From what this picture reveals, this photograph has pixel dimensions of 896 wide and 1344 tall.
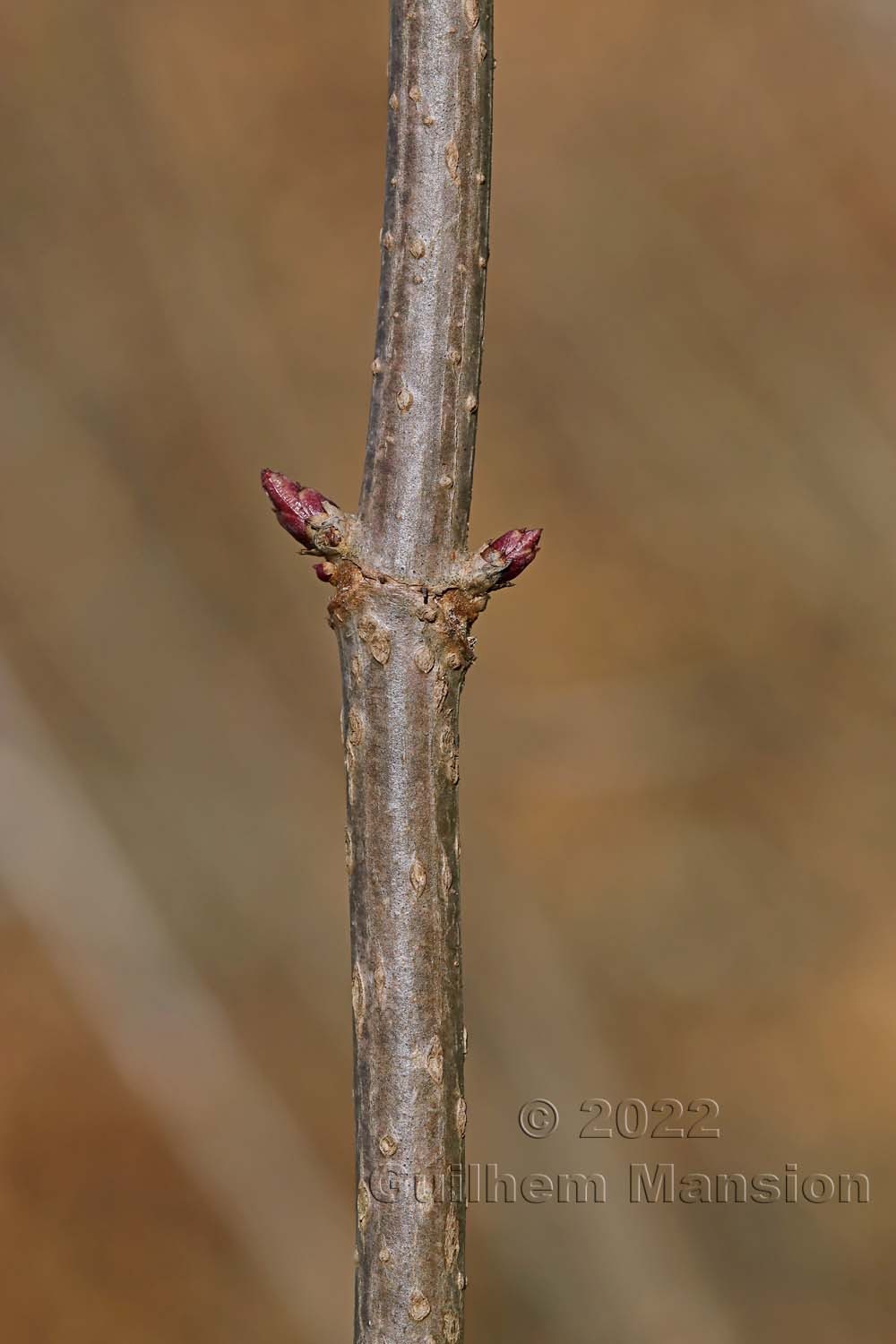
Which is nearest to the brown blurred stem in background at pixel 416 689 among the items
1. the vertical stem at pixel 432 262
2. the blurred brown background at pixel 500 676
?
the vertical stem at pixel 432 262

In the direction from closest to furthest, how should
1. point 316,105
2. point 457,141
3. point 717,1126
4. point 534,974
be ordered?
point 457,141 < point 534,974 < point 717,1126 < point 316,105

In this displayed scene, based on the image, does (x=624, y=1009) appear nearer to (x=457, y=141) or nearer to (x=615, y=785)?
(x=615, y=785)

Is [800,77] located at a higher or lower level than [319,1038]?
higher

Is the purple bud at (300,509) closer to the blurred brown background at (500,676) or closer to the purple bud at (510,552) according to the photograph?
the purple bud at (510,552)

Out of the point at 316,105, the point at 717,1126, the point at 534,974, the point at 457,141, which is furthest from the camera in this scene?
the point at 316,105

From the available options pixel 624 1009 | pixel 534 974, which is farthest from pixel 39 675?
pixel 624 1009

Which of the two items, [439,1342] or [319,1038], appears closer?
[439,1342]

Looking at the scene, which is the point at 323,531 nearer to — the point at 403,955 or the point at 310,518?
the point at 310,518

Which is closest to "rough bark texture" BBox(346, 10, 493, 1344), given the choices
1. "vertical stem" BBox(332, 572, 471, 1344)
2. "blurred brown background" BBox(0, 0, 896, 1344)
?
"vertical stem" BBox(332, 572, 471, 1344)
